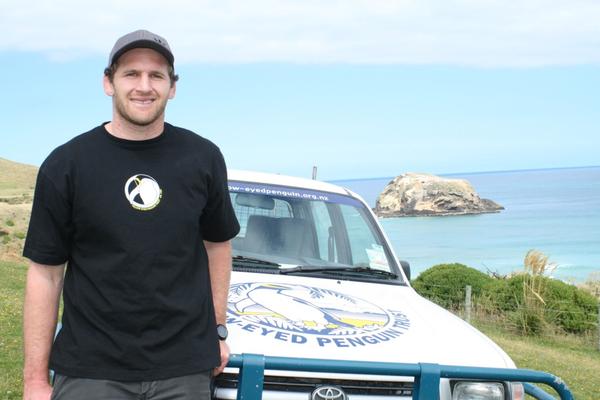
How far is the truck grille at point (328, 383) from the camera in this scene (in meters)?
3.18

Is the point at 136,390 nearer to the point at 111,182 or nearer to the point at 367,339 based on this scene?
the point at 111,182

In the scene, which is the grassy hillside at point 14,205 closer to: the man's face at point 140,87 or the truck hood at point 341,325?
the truck hood at point 341,325

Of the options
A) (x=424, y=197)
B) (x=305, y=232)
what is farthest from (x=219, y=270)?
(x=424, y=197)

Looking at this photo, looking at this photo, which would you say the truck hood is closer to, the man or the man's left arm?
the man's left arm

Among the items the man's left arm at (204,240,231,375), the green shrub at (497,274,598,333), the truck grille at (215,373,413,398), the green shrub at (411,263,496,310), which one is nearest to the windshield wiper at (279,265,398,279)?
the truck grille at (215,373,413,398)

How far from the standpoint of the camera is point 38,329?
2.66 metres

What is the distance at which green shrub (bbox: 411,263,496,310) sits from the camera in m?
16.2

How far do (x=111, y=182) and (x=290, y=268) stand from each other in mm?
1915

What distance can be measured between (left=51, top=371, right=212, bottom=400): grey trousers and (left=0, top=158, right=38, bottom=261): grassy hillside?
23.8 metres

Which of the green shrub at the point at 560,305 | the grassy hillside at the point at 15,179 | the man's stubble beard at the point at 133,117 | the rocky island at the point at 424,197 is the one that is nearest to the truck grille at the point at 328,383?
the man's stubble beard at the point at 133,117

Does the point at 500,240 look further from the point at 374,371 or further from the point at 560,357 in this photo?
the point at 374,371

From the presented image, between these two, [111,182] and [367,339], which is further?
[367,339]

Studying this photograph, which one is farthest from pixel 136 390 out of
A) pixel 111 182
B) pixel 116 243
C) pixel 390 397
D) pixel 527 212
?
pixel 527 212

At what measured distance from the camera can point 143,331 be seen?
104 inches
